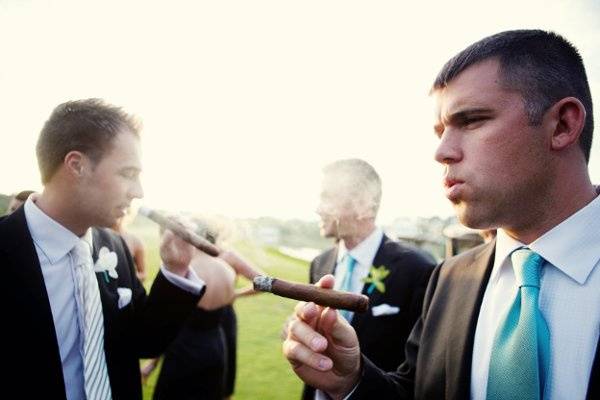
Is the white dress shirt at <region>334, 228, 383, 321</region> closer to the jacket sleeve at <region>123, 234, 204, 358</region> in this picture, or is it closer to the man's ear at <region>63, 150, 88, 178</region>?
the jacket sleeve at <region>123, 234, 204, 358</region>

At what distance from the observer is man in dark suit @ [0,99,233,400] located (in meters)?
1.92

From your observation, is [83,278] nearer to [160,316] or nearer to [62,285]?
[62,285]

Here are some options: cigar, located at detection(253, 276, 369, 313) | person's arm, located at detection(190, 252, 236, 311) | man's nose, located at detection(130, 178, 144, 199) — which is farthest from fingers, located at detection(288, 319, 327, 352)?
person's arm, located at detection(190, 252, 236, 311)

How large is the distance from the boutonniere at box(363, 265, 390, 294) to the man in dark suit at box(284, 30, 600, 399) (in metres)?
1.73

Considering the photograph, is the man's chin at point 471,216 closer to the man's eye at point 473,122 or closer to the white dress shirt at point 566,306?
the white dress shirt at point 566,306

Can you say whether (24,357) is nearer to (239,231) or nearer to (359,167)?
(359,167)

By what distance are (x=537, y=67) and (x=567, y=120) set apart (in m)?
0.26

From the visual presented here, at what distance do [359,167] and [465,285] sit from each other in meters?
2.49

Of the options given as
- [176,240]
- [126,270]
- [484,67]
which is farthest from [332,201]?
[484,67]

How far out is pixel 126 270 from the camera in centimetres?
276

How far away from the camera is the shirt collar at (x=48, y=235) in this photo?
2.19 meters

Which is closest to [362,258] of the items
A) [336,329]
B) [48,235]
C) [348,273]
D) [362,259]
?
[362,259]

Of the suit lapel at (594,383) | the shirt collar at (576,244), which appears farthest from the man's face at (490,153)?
the suit lapel at (594,383)

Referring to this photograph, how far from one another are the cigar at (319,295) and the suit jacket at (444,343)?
452 millimetres
